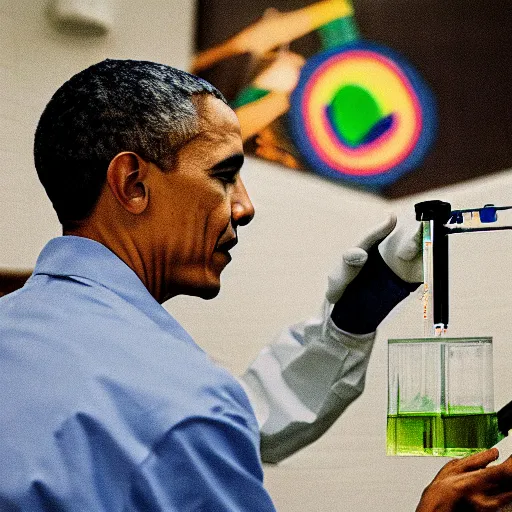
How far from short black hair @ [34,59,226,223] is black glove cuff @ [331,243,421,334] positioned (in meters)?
0.57

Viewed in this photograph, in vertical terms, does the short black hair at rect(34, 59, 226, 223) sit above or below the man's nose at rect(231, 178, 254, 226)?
above

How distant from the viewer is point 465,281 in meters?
1.26

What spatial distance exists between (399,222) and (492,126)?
7.1 inches

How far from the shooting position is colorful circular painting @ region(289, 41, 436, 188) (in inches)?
54.1

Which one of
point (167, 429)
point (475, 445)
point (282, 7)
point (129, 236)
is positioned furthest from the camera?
point (282, 7)

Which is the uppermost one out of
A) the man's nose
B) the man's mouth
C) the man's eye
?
the man's eye

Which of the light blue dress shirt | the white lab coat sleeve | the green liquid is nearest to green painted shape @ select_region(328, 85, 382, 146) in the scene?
the white lab coat sleeve

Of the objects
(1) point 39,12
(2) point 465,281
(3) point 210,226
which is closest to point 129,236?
(3) point 210,226

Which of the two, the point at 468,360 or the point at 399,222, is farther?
the point at 399,222

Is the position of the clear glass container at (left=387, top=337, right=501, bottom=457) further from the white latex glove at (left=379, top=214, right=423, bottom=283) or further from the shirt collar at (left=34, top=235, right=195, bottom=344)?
the shirt collar at (left=34, top=235, right=195, bottom=344)

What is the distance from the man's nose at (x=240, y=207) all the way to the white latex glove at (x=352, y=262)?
1.49 ft

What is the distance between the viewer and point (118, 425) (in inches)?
22.3

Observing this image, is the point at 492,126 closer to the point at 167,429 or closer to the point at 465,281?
the point at 465,281

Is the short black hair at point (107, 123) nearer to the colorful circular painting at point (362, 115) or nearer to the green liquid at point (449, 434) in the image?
the green liquid at point (449, 434)
